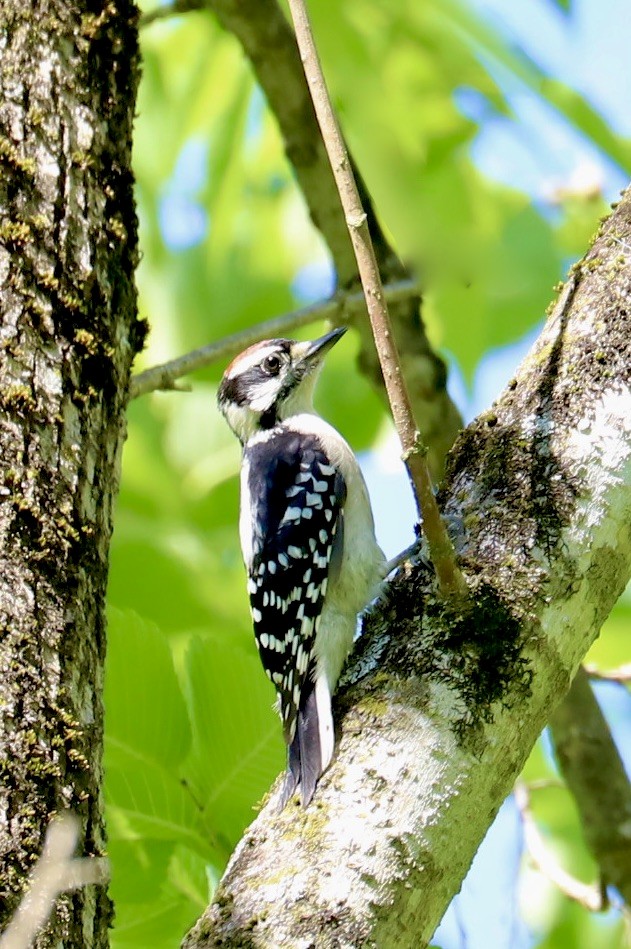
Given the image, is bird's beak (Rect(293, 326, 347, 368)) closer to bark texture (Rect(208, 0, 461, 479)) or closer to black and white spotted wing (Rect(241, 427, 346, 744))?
bark texture (Rect(208, 0, 461, 479))

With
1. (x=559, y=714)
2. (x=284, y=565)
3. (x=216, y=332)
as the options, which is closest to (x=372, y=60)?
(x=216, y=332)

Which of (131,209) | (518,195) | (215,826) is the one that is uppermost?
(518,195)

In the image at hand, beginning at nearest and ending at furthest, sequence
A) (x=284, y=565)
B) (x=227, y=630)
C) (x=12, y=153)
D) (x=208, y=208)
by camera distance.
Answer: (x=12, y=153) → (x=284, y=565) → (x=227, y=630) → (x=208, y=208)

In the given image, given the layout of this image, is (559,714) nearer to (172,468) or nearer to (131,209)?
(172,468)

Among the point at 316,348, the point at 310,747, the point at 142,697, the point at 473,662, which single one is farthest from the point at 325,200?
the point at 473,662

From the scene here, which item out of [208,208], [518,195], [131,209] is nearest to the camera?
[131,209]

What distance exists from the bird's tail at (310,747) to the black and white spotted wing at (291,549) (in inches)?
9.1

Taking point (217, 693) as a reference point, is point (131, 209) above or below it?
above

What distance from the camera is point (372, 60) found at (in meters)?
4.20

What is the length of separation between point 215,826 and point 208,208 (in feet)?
8.10

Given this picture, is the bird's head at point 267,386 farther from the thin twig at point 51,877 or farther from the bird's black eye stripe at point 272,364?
the thin twig at point 51,877

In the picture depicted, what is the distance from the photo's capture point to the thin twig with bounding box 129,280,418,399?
130 inches

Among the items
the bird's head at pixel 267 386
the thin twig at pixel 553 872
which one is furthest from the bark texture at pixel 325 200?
the thin twig at pixel 553 872

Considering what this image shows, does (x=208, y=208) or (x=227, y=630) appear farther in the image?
(x=208, y=208)
